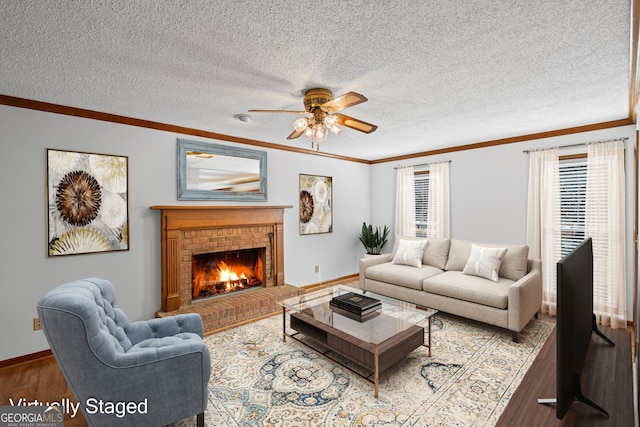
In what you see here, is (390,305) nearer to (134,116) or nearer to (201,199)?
(201,199)

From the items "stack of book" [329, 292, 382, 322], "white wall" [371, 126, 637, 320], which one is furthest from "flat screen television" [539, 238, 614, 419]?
"white wall" [371, 126, 637, 320]

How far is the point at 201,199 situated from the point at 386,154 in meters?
3.26

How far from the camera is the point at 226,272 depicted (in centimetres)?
404

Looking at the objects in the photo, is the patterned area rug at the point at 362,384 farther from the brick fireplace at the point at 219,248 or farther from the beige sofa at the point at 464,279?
the brick fireplace at the point at 219,248

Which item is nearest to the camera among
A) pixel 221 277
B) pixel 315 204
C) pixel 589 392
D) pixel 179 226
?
pixel 589 392

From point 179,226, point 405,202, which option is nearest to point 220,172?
point 179,226

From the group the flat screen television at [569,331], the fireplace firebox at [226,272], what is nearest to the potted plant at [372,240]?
the fireplace firebox at [226,272]

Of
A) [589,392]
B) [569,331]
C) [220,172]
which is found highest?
[220,172]

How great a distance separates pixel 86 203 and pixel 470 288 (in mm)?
4157

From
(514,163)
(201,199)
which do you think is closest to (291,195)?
(201,199)

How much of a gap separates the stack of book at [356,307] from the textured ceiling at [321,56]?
6.26 ft

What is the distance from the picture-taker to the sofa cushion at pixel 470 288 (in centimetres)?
312

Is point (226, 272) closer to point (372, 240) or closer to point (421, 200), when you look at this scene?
point (372, 240)

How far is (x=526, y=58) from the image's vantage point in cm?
194
